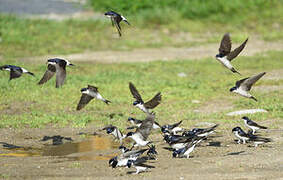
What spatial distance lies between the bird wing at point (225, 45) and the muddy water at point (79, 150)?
2241 mm

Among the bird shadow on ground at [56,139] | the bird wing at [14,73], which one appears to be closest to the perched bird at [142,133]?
the bird shadow on ground at [56,139]

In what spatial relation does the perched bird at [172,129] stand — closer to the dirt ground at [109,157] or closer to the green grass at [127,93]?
the dirt ground at [109,157]

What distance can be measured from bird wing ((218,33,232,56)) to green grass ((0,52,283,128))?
187cm

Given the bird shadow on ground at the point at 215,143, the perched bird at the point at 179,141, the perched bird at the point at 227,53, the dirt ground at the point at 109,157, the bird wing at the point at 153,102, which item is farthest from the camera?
the bird wing at the point at 153,102

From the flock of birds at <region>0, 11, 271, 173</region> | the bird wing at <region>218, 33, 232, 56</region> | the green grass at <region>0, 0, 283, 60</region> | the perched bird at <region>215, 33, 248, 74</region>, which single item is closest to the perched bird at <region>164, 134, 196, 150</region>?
the flock of birds at <region>0, 11, 271, 173</region>

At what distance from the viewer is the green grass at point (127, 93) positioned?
12.1 m

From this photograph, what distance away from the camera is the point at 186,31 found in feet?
73.7

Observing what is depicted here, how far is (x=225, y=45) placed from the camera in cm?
994

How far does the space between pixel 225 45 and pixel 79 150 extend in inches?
109

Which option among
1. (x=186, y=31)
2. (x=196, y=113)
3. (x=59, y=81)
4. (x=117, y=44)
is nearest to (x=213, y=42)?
(x=186, y=31)

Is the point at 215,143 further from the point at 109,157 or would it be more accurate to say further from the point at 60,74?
the point at 60,74

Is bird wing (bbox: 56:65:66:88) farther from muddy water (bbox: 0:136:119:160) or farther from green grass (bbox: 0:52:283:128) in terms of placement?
green grass (bbox: 0:52:283:128)

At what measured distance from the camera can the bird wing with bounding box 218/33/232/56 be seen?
32.1 ft

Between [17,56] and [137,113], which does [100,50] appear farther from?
[137,113]
